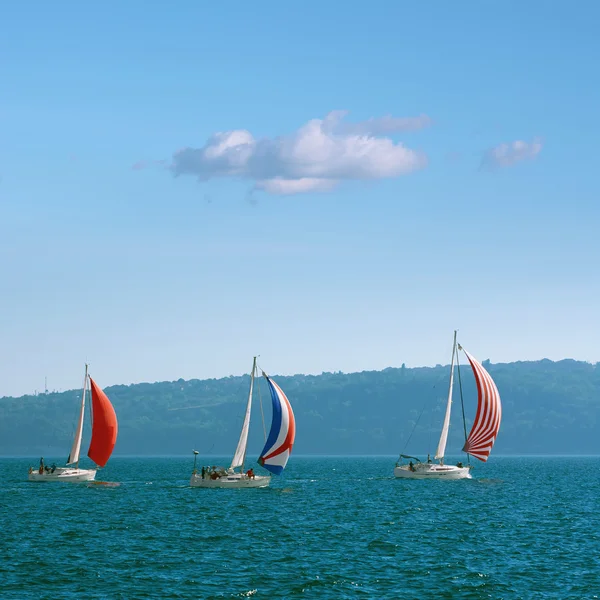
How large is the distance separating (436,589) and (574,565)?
35.0ft

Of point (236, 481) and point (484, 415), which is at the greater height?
point (484, 415)

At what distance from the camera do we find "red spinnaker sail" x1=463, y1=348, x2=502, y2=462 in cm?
10831

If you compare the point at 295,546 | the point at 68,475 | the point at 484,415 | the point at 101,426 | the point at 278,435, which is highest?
the point at 484,415

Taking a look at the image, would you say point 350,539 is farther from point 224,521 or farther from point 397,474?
point 397,474

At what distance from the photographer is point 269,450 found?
93812 millimetres

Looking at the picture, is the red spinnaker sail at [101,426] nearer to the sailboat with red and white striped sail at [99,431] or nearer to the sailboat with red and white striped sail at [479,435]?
the sailboat with red and white striped sail at [99,431]

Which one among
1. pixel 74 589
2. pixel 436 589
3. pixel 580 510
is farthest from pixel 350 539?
pixel 580 510

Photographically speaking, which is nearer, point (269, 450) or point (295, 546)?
point (295, 546)

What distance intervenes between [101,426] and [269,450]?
19.0 metres

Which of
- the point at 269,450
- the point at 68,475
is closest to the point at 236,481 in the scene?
the point at 269,450

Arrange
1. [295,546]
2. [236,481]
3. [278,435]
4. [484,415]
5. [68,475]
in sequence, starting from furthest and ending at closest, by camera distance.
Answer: [484,415]
[68,475]
[236,481]
[278,435]
[295,546]

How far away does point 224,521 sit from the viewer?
7206 cm

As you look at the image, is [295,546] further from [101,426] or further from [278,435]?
[101,426]

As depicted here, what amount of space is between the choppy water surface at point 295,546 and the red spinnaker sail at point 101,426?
18.8 feet
